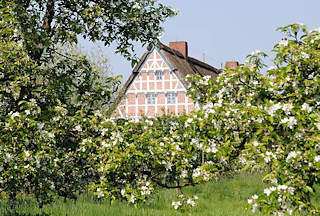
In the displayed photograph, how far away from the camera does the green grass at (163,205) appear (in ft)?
27.4

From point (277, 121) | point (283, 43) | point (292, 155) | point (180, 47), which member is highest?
point (180, 47)

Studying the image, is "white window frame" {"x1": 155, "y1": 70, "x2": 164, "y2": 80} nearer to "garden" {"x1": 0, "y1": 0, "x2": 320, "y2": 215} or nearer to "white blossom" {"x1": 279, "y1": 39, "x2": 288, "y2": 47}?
"garden" {"x1": 0, "y1": 0, "x2": 320, "y2": 215}

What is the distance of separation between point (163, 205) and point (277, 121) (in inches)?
236

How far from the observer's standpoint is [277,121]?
15.9 ft

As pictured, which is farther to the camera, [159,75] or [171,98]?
[159,75]

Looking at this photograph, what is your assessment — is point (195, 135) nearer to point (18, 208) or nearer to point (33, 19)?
point (33, 19)

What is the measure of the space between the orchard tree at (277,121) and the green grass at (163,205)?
171 cm

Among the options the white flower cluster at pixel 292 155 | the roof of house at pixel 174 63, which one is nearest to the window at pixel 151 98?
the roof of house at pixel 174 63

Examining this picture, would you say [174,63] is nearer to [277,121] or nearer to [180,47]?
[180,47]

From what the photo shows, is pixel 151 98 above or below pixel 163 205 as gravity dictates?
above

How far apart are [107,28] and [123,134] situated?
292cm

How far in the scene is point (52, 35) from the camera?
759 cm

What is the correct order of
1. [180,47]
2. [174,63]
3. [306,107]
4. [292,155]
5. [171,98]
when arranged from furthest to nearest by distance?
[180,47] < [171,98] < [174,63] < [306,107] < [292,155]

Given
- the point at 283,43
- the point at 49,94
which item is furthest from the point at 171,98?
the point at 283,43
